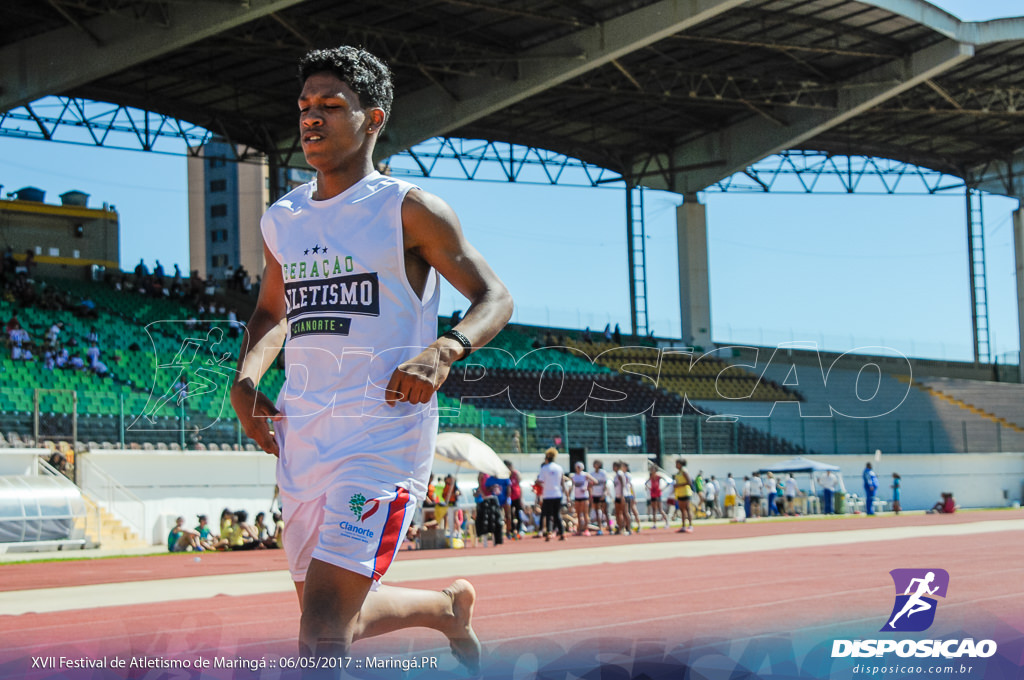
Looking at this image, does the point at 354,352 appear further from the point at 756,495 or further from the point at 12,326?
the point at 756,495

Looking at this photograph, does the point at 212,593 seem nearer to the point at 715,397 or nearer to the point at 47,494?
the point at 47,494

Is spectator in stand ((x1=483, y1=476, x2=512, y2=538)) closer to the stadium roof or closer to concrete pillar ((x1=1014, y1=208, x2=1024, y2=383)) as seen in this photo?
the stadium roof

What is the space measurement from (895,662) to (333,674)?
2496 millimetres

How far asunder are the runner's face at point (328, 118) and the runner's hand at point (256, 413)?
0.80 metres

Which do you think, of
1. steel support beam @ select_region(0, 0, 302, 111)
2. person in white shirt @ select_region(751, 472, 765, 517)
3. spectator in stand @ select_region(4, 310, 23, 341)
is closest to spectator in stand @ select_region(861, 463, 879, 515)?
person in white shirt @ select_region(751, 472, 765, 517)

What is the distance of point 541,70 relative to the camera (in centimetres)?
3481

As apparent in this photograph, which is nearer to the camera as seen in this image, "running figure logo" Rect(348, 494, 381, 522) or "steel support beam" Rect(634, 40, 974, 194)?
"running figure logo" Rect(348, 494, 381, 522)

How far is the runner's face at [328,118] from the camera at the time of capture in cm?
414

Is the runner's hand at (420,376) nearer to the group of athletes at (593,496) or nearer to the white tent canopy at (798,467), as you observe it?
the group of athletes at (593,496)

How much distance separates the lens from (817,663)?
5551mm

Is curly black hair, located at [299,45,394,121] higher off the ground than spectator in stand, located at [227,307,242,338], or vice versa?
spectator in stand, located at [227,307,242,338]

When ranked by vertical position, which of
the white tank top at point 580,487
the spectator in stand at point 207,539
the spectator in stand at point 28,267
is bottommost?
the spectator in stand at point 207,539

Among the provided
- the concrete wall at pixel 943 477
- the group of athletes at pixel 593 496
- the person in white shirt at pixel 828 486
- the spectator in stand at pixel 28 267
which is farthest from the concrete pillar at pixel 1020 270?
the spectator in stand at pixel 28 267

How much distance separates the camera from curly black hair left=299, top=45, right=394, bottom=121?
416 centimetres
